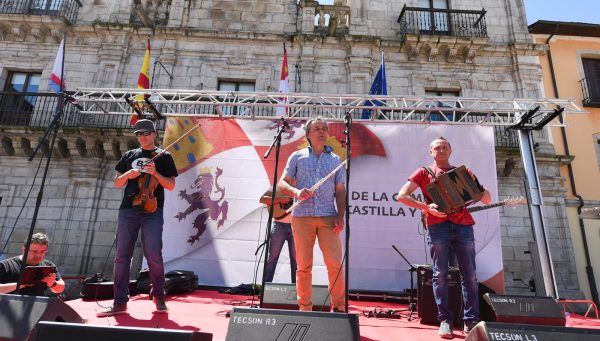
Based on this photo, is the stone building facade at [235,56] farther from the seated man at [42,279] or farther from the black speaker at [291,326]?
the black speaker at [291,326]

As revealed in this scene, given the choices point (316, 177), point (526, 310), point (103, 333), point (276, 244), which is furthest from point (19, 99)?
point (526, 310)

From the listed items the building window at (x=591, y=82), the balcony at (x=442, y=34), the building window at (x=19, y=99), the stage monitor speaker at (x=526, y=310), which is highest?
the balcony at (x=442, y=34)

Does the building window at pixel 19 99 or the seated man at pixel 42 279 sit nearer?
the seated man at pixel 42 279

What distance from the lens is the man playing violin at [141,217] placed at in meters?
→ 3.29

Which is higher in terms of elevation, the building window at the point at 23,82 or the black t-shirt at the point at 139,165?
the building window at the point at 23,82

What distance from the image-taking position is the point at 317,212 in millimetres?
2883

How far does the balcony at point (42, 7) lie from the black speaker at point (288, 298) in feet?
37.6

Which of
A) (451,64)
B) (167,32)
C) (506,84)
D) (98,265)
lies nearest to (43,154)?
(98,265)

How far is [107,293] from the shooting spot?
4.62 metres

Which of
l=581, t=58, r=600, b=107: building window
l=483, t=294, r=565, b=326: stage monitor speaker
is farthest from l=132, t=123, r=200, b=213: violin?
l=581, t=58, r=600, b=107: building window

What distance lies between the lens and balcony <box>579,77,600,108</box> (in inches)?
405

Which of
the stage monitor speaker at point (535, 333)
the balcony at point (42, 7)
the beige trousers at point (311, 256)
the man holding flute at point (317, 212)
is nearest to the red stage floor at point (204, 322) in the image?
the beige trousers at point (311, 256)

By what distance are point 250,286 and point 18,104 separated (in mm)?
9158

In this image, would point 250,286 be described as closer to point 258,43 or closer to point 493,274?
point 493,274
